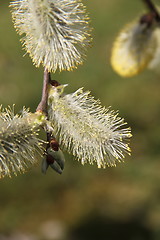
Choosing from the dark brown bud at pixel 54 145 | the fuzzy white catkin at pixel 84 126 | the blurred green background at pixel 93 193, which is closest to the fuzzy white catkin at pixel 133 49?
the fuzzy white catkin at pixel 84 126

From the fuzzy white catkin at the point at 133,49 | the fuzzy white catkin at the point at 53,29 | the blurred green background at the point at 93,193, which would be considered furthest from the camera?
the blurred green background at the point at 93,193

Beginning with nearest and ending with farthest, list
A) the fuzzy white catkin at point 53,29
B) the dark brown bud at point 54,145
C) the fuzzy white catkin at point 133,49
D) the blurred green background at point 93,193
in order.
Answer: the fuzzy white catkin at point 53,29 → the dark brown bud at point 54,145 → the fuzzy white catkin at point 133,49 → the blurred green background at point 93,193

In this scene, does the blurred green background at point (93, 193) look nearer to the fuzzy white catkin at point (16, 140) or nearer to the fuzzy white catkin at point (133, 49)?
the fuzzy white catkin at point (133, 49)

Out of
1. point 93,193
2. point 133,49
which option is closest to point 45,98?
point 133,49

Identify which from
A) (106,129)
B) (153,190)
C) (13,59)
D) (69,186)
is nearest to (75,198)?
(69,186)

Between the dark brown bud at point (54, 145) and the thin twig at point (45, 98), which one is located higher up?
the thin twig at point (45, 98)

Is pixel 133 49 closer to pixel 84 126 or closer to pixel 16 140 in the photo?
pixel 84 126
